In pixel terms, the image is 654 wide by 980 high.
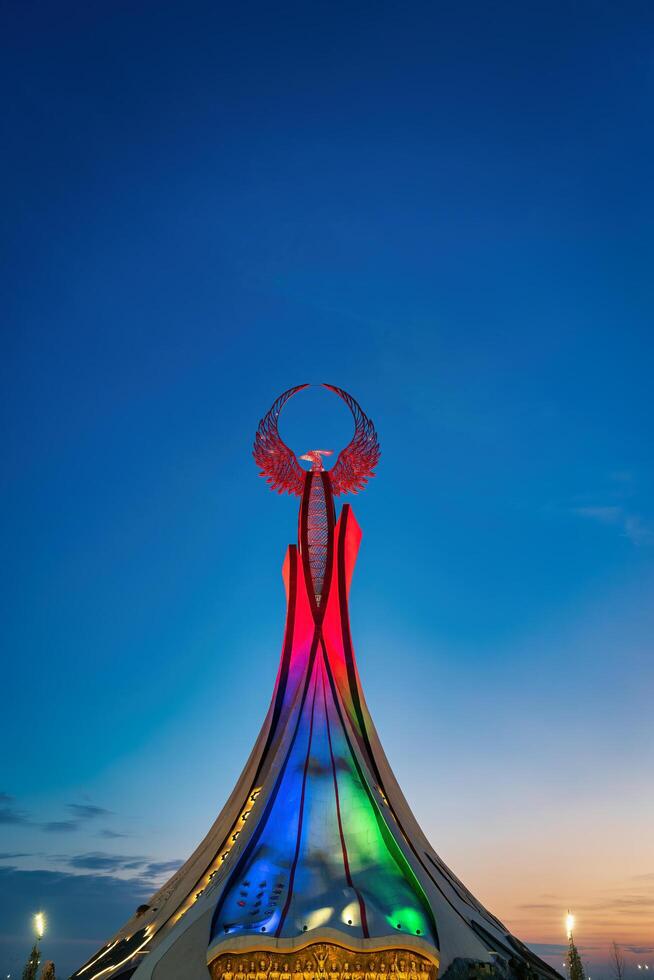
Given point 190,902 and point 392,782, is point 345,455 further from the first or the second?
point 190,902

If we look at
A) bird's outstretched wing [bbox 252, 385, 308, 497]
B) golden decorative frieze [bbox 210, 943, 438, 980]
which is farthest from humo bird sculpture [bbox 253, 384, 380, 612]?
golden decorative frieze [bbox 210, 943, 438, 980]

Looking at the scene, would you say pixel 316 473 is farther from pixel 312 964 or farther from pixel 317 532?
pixel 312 964

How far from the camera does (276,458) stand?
21016 millimetres

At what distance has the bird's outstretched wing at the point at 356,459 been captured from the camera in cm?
2128

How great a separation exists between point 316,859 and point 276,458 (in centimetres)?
1002

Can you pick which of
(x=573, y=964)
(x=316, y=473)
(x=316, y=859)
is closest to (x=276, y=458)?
(x=316, y=473)

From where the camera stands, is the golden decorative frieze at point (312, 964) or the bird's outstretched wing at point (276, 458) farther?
the bird's outstretched wing at point (276, 458)

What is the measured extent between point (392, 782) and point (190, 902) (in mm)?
5115

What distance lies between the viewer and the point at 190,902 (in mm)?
15219

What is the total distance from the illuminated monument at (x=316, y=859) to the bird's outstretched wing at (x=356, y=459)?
0.04m

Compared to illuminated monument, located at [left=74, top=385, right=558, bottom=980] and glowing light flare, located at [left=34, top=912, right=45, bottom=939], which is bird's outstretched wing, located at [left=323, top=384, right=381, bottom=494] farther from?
glowing light flare, located at [left=34, top=912, right=45, bottom=939]

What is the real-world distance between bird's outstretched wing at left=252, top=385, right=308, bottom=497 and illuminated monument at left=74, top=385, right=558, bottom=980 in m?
0.04

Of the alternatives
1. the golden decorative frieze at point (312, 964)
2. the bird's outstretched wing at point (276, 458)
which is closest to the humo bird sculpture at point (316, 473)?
the bird's outstretched wing at point (276, 458)

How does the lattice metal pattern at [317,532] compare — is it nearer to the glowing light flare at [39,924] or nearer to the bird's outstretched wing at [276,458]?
the bird's outstretched wing at [276,458]
